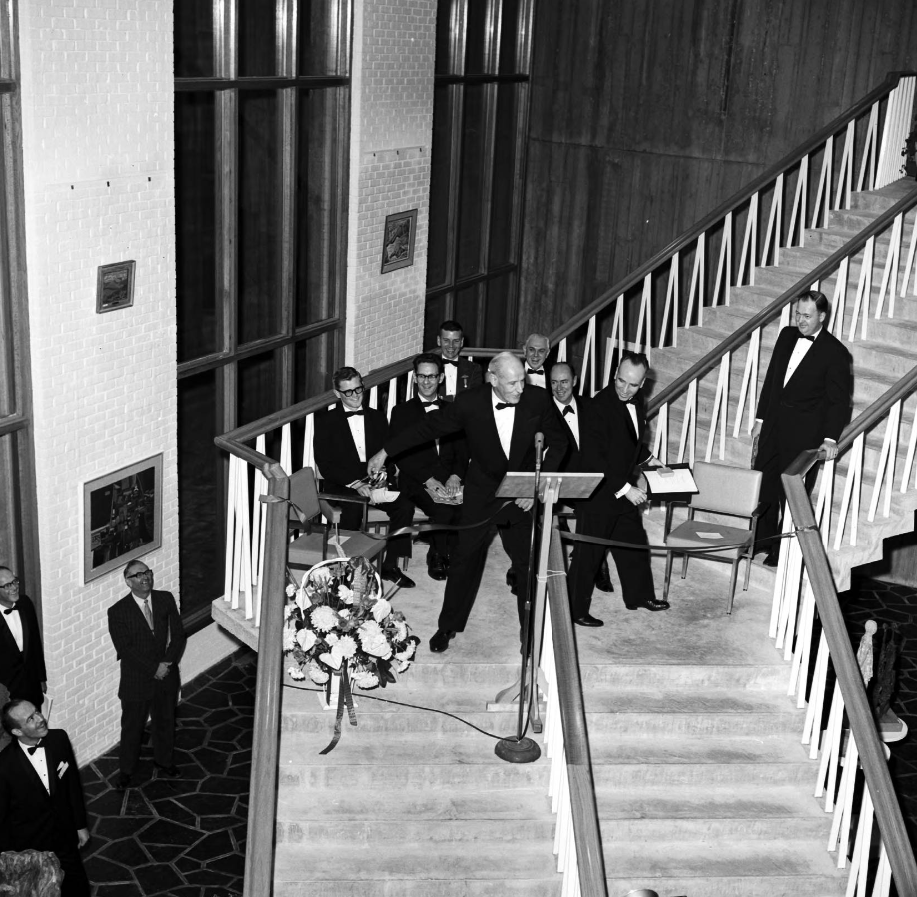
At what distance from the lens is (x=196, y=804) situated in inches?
347

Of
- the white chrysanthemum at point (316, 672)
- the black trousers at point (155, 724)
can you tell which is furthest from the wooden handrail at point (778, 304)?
the black trousers at point (155, 724)

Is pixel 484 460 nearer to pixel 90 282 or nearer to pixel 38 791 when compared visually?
pixel 90 282

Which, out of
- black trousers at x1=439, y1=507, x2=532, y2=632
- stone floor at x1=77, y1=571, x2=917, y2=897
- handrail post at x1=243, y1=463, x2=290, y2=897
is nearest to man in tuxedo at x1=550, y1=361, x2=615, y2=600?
black trousers at x1=439, y1=507, x2=532, y2=632

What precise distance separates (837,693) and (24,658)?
4.91 m

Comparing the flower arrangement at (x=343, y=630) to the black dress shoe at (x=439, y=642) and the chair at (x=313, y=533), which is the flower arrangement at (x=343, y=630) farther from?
the chair at (x=313, y=533)

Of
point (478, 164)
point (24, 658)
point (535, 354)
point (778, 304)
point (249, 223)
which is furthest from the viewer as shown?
point (478, 164)

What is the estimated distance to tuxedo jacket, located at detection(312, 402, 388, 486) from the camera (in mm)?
8398

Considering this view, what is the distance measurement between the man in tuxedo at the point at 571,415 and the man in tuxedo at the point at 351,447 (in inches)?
44.4

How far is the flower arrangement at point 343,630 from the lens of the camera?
270 inches

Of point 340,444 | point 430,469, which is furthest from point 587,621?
point 340,444

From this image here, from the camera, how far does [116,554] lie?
9180 millimetres

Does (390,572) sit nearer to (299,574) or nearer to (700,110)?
(299,574)

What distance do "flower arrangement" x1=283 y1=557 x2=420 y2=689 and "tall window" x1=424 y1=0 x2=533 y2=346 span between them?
663cm

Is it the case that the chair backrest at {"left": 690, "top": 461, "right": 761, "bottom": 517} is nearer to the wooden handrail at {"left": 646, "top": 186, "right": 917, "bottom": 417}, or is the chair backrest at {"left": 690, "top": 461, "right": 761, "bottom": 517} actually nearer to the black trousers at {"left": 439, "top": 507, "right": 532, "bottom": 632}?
the wooden handrail at {"left": 646, "top": 186, "right": 917, "bottom": 417}
